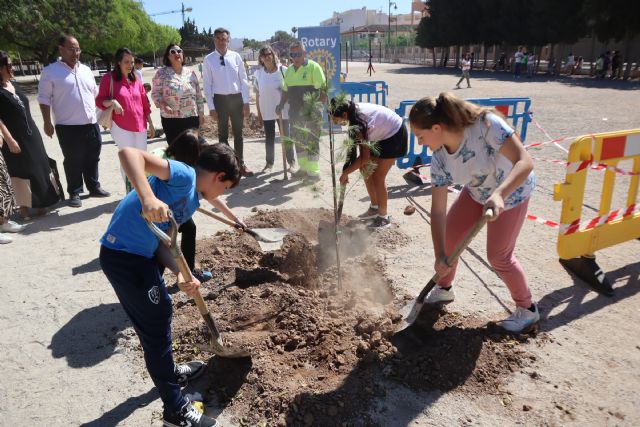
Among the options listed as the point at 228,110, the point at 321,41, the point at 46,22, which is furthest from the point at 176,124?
the point at 46,22

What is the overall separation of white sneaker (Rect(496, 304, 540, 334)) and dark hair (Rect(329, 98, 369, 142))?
6.52 ft

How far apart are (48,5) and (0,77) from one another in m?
26.0

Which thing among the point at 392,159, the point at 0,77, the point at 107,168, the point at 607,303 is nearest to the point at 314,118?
the point at 392,159

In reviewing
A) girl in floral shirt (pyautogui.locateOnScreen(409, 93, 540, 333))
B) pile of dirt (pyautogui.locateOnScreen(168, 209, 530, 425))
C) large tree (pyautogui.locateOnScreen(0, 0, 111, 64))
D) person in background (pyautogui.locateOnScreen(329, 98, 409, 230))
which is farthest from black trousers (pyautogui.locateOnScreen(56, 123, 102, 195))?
large tree (pyautogui.locateOnScreen(0, 0, 111, 64))

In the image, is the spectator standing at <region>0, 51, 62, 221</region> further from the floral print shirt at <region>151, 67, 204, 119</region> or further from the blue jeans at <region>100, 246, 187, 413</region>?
the blue jeans at <region>100, 246, 187, 413</region>

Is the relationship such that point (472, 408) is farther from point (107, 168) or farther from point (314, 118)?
point (107, 168)

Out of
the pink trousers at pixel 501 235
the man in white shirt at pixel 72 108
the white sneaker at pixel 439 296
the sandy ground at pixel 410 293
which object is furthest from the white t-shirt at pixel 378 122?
the man in white shirt at pixel 72 108

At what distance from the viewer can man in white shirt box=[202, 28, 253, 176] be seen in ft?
21.1

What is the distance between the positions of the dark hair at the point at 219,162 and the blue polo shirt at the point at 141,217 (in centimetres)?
14

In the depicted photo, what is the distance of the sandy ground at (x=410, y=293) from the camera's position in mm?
2482

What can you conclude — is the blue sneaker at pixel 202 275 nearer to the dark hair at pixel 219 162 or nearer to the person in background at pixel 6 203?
the dark hair at pixel 219 162

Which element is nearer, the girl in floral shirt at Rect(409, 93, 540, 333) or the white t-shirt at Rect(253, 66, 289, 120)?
the girl in floral shirt at Rect(409, 93, 540, 333)

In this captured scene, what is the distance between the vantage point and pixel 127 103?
210 inches

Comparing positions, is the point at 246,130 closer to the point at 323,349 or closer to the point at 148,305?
the point at 323,349
